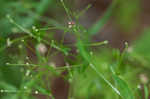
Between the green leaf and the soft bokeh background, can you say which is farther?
the soft bokeh background

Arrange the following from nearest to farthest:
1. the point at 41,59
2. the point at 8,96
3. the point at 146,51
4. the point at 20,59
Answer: the point at 41,59 → the point at 20,59 → the point at 8,96 → the point at 146,51

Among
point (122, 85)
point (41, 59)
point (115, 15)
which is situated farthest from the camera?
point (115, 15)

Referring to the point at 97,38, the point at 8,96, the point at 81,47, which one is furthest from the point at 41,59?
the point at 97,38

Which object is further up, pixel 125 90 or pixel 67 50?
pixel 67 50

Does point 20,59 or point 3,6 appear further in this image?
point 3,6

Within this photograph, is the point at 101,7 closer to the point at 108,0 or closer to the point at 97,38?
the point at 108,0

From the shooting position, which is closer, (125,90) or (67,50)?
(125,90)

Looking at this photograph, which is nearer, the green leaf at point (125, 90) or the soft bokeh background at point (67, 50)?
the green leaf at point (125, 90)

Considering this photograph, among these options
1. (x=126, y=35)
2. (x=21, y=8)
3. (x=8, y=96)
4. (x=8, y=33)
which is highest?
(x=21, y=8)
